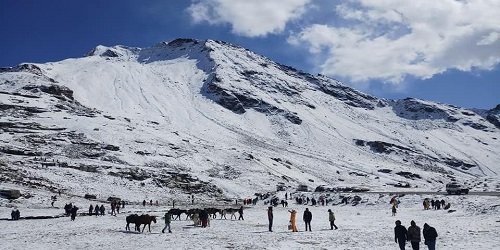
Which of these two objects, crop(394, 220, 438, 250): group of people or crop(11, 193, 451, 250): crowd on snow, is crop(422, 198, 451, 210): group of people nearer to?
crop(11, 193, 451, 250): crowd on snow

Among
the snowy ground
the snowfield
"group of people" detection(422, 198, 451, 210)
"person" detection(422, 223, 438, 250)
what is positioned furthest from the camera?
"group of people" detection(422, 198, 451, 210)

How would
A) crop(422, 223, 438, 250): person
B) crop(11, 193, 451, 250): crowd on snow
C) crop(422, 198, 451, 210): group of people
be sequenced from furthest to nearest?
crop(422, 198, 451, 210): group of people, crop(11, 193, 451, 250): crowd on snow, crop(422, 223, 438, 250): person

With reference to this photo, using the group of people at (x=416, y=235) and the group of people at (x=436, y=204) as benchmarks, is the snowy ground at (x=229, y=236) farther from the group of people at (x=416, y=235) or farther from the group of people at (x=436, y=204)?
the group of people at (x=436, y=204)

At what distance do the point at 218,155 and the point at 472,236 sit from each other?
9741 cm

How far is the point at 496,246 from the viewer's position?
22516 millimetres

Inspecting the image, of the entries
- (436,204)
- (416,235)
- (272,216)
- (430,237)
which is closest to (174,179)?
(436,204)

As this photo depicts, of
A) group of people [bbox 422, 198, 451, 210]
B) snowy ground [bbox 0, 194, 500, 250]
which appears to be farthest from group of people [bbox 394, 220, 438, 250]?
group of people [bbox 422, 198, 451, 210]

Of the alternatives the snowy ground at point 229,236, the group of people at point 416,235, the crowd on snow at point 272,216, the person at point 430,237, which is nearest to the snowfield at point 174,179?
the snowy ground at point 229,236

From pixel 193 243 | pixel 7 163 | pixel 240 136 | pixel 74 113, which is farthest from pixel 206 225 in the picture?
pixel 240 136

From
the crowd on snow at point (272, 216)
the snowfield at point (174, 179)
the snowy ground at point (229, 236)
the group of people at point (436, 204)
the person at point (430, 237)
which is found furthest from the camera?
the group of people at point (436, 204)

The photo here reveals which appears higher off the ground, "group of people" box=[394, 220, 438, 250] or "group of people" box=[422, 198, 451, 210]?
"group of people" box=[422, 198, 451, 210]

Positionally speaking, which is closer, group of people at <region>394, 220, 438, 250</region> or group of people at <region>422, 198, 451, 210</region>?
group of people at <region>394, 220, 438, 250</region>

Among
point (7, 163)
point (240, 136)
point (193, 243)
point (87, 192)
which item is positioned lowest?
point (193, 243)

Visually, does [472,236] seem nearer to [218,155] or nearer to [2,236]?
[2,236]
